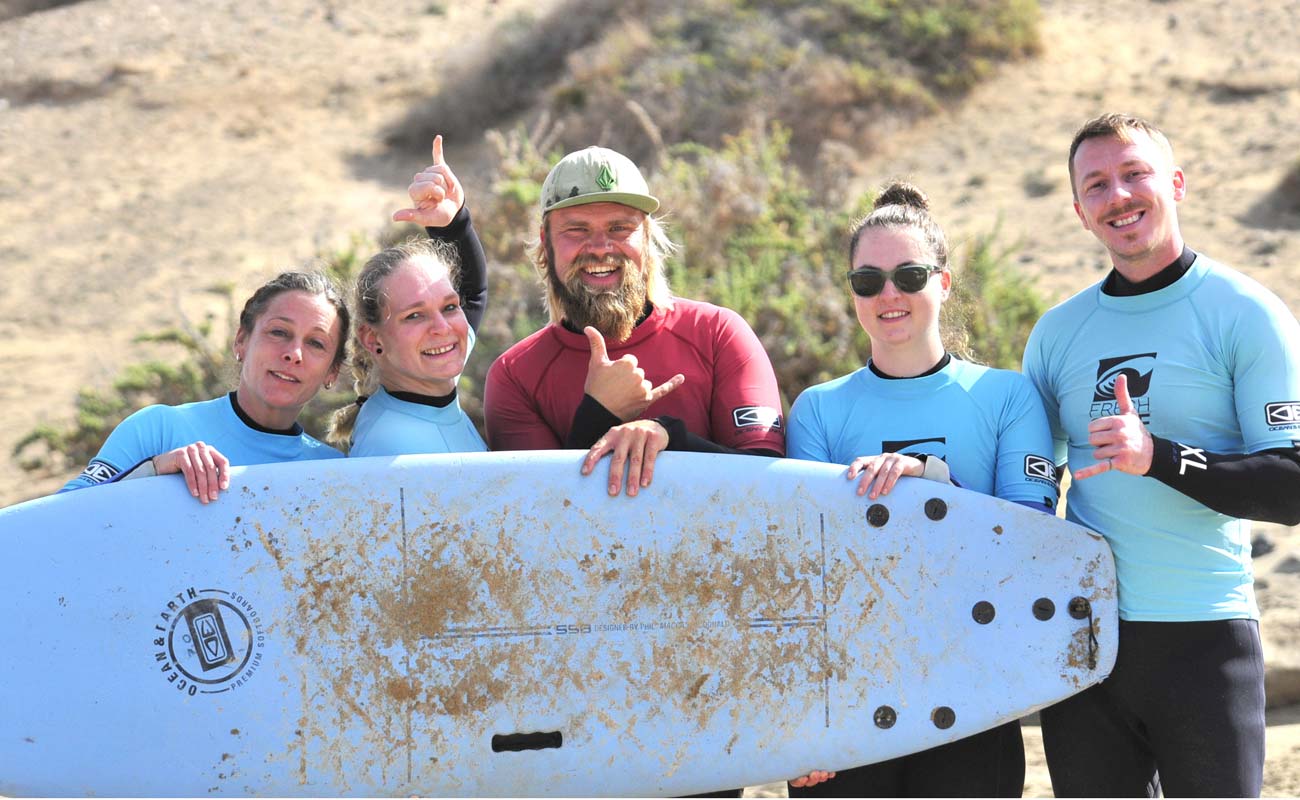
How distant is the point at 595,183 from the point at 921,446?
890mm

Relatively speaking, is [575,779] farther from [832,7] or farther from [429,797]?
[832,7]

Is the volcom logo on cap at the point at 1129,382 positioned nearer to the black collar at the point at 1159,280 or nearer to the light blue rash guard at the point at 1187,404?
the light blue rash guard at the point at 1187,404

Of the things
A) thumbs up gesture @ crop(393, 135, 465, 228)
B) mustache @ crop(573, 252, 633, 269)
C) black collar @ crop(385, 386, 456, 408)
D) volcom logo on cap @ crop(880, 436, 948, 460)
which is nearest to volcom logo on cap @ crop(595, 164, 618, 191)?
mustache @ crop(573, 252, 633, 269)

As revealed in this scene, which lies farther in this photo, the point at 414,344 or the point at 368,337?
the point at 368,337

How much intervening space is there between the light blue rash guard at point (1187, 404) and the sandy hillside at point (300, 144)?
447 centimetres

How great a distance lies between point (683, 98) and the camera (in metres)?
9.93

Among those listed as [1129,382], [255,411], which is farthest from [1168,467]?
[255,411]

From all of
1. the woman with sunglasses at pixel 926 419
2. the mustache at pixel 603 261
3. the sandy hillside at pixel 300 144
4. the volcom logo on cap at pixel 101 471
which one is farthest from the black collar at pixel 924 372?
the sandy hillside at pixel 300 144

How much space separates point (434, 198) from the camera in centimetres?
281

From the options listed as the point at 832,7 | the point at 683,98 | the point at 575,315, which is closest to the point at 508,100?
the point at 683,98

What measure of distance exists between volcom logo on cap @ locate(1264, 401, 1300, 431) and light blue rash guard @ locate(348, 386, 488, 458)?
61.0 inches

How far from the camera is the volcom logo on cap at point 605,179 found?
268 cm

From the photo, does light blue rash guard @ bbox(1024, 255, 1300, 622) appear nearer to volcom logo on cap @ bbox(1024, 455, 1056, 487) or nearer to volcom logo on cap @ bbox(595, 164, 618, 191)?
volcom logo on cap @ bbox(1024, 455, 1056, 487)

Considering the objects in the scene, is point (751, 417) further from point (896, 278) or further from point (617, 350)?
point (896, 278)
